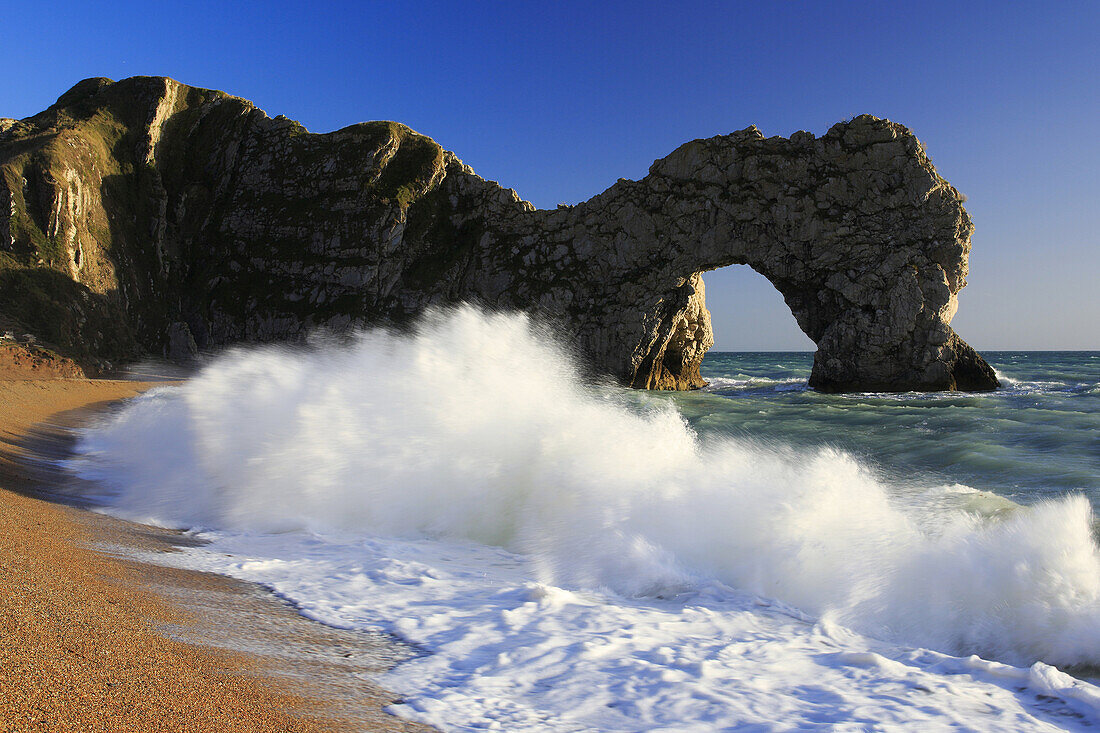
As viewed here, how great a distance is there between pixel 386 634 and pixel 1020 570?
17.7 ft

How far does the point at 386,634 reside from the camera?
14.4ft

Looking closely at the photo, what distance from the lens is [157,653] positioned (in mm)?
3445

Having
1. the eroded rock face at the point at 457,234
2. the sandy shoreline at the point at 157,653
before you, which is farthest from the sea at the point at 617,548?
the eroded rock face at the point at 457,234

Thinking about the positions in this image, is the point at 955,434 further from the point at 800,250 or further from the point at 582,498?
the point at 800,250

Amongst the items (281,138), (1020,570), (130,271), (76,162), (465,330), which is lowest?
(1020,570)

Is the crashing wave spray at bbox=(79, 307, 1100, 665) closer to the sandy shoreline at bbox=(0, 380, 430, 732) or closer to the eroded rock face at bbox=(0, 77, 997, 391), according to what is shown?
the sandy shoreline at bbox=(0, 380, 430, 732)

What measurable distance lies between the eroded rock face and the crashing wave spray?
2732 centimetres

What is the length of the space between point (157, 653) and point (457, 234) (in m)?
42.4

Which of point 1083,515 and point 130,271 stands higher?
point 130,271

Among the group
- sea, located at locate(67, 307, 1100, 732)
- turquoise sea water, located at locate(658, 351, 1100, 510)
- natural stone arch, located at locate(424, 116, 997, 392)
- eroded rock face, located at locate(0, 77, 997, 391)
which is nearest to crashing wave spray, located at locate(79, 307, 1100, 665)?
sea, located at locate(67, 307, 1100, 732)

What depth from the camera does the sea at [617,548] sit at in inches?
144

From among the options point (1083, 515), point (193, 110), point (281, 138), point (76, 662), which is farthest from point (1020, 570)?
point (193, 110)

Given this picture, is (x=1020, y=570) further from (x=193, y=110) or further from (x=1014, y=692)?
(x=193, y=110)

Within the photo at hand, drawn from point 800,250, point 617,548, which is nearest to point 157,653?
point 617,548
